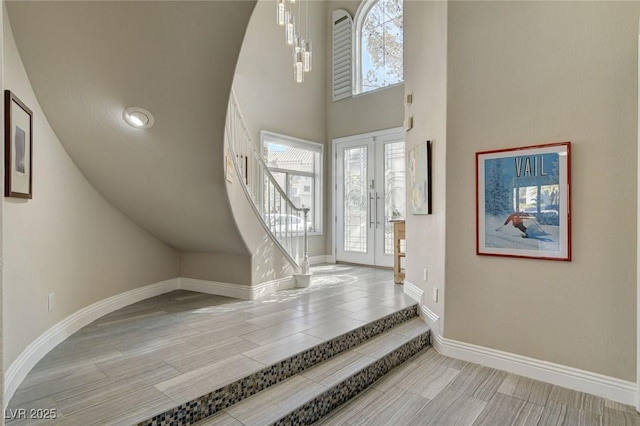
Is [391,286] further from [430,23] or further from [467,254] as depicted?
[430,23]

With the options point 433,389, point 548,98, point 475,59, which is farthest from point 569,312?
point 475,59

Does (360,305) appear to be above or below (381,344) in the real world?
above

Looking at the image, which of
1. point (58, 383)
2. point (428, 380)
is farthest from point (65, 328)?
point (428, 380)

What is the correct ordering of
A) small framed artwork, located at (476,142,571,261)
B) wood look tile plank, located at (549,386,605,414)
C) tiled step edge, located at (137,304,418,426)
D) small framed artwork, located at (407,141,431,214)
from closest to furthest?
tiled step edge, located at (137,304,418,426)
wood look tile plank, located at (549,386,605,414)
small framed artwork, located at (476,142,571,261)
small framed artwork, located at (407,141,431,214)

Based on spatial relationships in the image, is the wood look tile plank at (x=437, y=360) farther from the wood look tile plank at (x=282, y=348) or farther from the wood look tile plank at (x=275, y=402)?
the wood look tile plank at (x=275, y=402)

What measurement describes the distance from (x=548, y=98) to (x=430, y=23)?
148cm

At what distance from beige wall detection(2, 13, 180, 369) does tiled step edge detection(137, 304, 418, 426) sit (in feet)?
3.56

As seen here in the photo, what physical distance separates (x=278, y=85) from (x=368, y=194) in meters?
2.43

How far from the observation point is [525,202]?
8.90 ft

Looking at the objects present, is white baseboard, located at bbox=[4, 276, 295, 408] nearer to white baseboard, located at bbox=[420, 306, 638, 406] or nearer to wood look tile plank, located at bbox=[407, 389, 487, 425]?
white baseboard, located at bbox=[420, 306, 638, 406]

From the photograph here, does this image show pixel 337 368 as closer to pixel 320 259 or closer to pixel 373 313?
pixel 373 313

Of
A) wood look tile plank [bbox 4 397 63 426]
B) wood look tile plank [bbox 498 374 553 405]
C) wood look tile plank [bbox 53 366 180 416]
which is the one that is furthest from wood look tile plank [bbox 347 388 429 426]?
wood look tile plank [bbox 4 397 63 426]

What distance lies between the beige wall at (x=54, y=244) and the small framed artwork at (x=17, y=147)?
72mm

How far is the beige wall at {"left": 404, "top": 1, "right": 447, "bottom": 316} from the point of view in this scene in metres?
3.18
